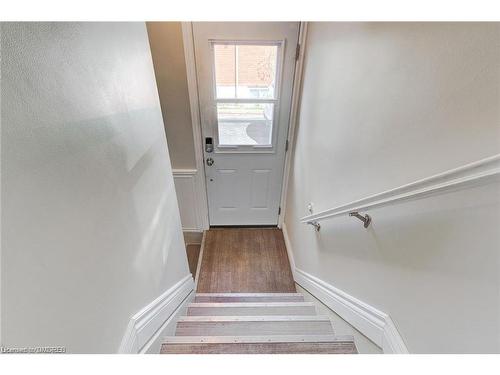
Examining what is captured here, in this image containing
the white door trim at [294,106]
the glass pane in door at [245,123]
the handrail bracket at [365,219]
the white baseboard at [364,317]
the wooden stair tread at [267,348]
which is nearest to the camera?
the white baseboard at [364,317]

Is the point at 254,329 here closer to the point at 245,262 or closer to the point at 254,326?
the point at 254,326

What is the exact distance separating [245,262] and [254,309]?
36.7 inches

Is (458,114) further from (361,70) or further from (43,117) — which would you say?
(43,117)

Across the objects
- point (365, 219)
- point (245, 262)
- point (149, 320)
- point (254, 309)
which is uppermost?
point (365, 219)

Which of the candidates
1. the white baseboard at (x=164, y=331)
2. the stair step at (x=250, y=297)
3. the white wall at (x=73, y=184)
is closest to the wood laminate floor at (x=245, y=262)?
the stair step at (x=250, y=297)

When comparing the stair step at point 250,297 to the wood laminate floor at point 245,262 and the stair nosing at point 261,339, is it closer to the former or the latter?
the wood laminate floor at point 245,262

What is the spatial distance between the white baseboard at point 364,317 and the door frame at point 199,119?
1492 millimetres

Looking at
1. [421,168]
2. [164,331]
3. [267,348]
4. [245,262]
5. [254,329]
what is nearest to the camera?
[421,168]

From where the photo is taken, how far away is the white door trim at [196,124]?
2186mm

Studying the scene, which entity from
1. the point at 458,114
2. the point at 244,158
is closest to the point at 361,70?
the point at 458,114

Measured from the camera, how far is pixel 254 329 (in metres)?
1.62

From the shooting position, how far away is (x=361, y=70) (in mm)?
1204

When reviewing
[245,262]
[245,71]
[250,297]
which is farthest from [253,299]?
[245,71]

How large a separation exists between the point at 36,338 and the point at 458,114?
1.18m
